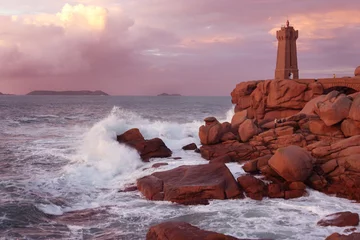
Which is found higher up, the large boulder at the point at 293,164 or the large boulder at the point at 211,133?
the large boulder at the point at 211,133

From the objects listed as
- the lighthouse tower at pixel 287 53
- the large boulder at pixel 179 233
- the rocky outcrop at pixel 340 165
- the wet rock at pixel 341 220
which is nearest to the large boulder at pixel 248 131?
the rocky outcrop at pixel 340 165

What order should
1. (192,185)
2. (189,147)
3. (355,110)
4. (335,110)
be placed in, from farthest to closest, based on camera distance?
1. (189,147)
2. (335,110)
3. (355,110)
4. (192,185)

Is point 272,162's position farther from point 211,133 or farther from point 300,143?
point 211,133

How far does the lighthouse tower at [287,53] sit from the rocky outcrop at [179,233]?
30266mm

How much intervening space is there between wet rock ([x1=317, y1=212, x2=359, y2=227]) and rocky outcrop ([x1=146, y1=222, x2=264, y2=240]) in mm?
3863

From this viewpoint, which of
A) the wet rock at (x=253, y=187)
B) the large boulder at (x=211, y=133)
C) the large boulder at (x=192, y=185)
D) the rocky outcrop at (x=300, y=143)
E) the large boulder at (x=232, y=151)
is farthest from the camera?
the large boulder at (x=211, y=133)

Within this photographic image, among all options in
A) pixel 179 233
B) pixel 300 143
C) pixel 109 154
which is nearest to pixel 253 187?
pixel 300 143

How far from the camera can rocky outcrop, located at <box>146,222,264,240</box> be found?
30.8ft

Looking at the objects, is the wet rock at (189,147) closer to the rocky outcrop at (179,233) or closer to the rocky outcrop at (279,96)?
the rocky outcrop at (279,96)

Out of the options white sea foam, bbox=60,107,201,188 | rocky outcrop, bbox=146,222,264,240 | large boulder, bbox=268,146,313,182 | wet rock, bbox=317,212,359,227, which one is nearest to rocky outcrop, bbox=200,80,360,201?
large boulder, bbox=268,146,313,182

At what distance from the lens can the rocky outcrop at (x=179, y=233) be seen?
30.8 ft

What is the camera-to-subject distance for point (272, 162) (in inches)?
620

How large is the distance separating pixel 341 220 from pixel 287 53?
28.2 metres

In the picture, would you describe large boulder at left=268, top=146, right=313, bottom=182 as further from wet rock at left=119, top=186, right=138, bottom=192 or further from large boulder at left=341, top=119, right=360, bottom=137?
wet rock at left=119, top=186, right=138, bottom=192
